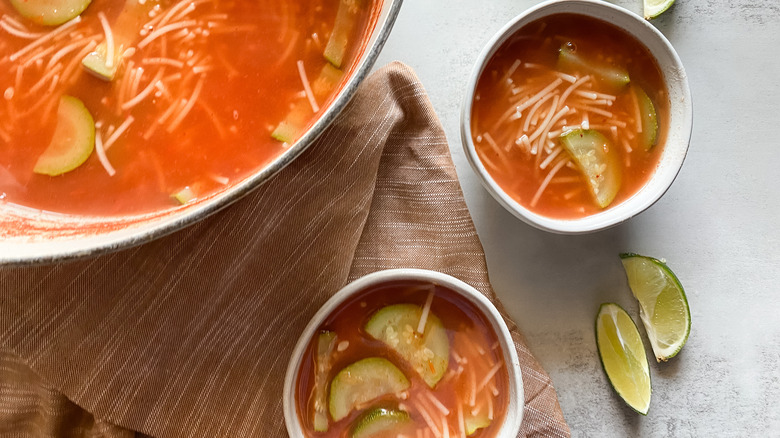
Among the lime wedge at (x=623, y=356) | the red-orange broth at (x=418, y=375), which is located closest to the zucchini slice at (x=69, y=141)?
the red-orange broth at (x=418, y=375)

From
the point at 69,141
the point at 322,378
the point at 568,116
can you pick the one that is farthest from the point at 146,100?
the point at 568,116

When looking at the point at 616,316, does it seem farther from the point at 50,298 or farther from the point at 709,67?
the point at 50,298

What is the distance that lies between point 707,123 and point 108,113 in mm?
1717

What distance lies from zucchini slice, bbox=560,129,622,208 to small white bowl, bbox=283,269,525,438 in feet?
1.47

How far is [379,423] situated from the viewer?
5.65 ft

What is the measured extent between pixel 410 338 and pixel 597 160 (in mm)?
724

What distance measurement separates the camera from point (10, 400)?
5.64ft

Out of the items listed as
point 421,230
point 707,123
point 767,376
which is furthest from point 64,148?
point 767,376

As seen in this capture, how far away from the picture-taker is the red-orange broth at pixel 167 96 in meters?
1.52

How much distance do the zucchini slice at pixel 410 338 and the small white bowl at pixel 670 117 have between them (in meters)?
0.41

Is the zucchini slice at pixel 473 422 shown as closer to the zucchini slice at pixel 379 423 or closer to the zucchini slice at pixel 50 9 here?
the zucchini slice at pixel 379 423

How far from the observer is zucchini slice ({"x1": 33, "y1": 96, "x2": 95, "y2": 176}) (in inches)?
59.7

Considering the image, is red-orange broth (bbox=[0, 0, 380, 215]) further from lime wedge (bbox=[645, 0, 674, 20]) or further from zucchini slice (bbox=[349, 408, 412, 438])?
lime wedge (bbox=[645, 0, 674, 20])

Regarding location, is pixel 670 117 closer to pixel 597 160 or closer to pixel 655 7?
pixel 597 160
